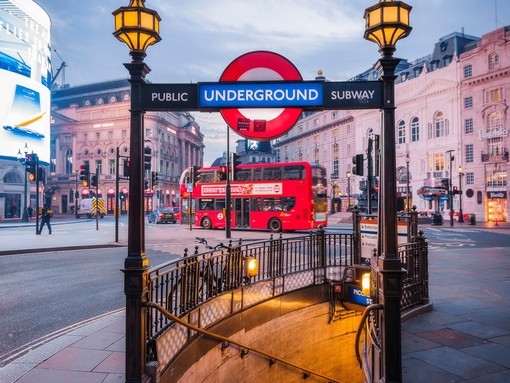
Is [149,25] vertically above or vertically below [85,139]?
below

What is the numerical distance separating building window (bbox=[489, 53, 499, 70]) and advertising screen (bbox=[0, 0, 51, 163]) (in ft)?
157

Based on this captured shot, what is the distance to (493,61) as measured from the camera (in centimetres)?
4175

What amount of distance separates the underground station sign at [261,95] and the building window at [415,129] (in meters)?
52.5

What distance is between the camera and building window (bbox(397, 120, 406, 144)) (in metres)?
53.8

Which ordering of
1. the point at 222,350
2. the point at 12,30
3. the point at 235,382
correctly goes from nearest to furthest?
the point at 222,350 < the point at 235,382 < the point at 12,30

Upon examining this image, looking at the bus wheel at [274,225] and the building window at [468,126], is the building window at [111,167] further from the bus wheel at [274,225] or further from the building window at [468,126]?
the building window at [468,126]

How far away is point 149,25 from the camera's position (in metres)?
3.80

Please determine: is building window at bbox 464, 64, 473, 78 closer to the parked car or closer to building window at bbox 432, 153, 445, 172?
building window at bbox 432, 153, 445, 172

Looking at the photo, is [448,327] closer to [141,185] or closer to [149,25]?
[141,185]

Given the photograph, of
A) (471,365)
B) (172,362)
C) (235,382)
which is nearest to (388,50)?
(471,365)

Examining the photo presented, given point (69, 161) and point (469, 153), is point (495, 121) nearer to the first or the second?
point (469, 153)

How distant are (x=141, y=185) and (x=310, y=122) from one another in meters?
74.8

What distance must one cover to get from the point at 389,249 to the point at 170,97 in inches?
105

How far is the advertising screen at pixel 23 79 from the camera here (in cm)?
3403
